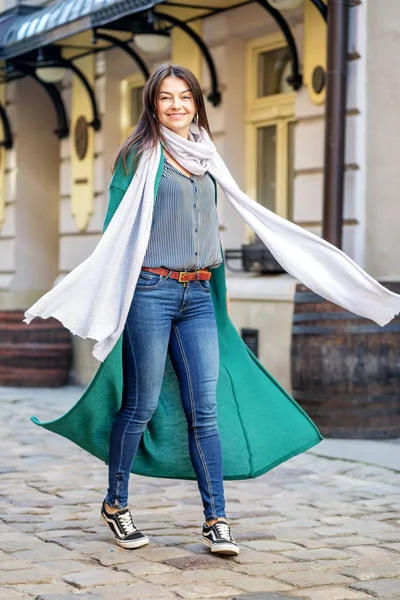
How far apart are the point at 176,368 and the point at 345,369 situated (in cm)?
329

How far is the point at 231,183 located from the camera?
200 inches

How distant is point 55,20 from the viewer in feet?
39.9

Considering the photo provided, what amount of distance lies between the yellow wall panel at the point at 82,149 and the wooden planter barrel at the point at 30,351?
4.71 ft

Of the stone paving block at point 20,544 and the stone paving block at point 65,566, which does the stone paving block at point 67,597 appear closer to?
the stone paving block at point 65,566

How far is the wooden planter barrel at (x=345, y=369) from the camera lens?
808 centimetres

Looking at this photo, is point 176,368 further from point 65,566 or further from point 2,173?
point 2,173

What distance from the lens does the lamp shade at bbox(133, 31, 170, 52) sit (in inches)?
445

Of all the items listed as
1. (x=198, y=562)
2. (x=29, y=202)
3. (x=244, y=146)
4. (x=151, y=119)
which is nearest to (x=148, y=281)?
(x=151, y=119)

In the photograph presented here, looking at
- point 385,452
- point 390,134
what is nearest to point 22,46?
point 390,134

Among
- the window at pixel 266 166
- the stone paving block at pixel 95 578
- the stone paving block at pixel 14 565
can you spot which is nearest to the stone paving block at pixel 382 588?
the stone paving block at pixel 95 578

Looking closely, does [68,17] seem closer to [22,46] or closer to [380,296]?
[22,46]

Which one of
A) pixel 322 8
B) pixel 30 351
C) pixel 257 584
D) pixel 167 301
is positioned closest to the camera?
pixel 257 584

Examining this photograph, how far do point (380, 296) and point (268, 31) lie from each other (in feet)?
20.6

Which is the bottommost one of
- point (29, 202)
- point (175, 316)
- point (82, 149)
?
point (175, 316)
